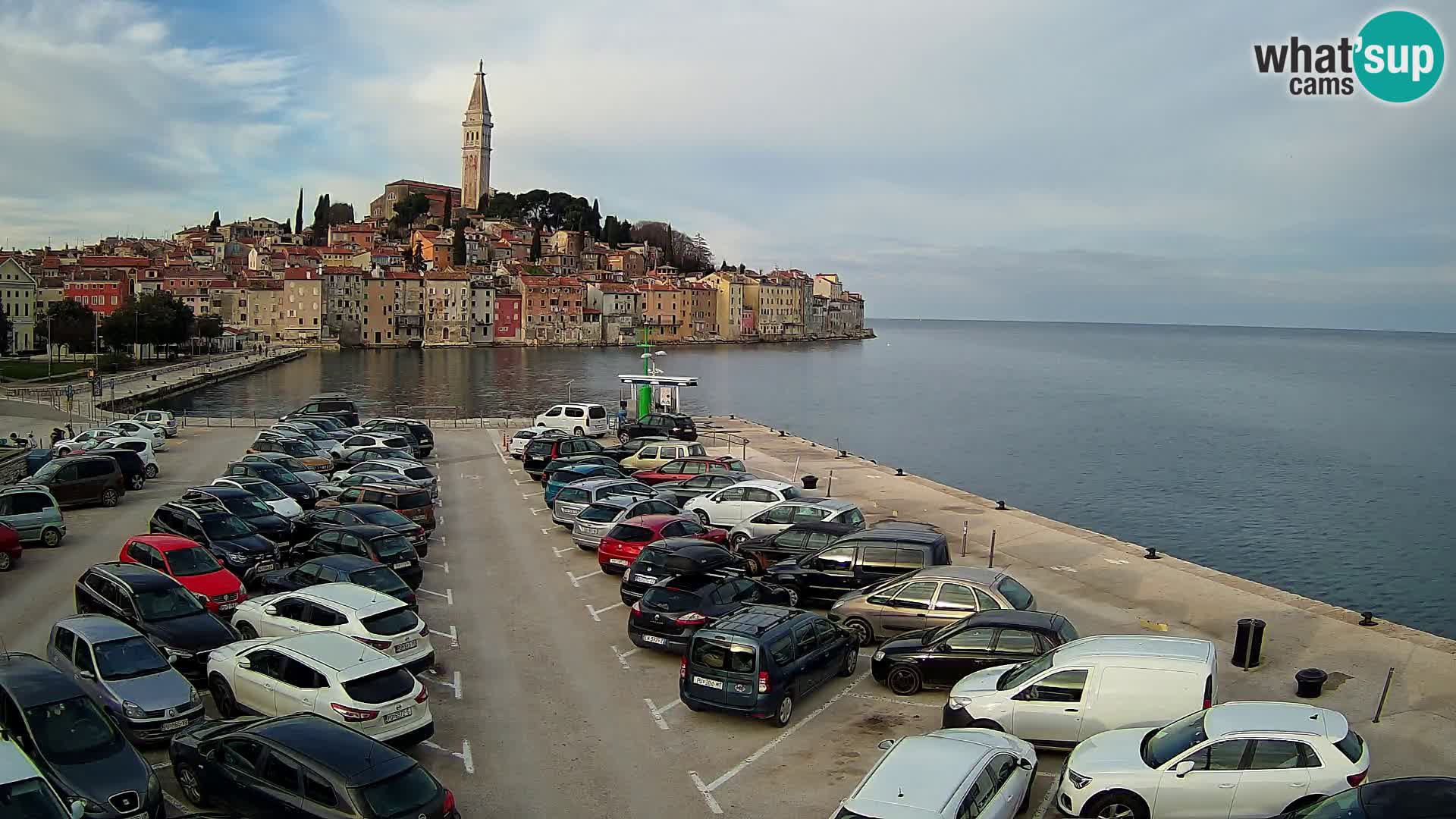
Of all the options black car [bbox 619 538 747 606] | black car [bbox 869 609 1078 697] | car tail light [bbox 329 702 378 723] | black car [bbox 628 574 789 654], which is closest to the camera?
car tail light [bbox 329 702 378 723]

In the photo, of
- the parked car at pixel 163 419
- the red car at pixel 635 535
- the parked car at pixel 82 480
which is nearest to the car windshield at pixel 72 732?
the red car at pixel 635 535

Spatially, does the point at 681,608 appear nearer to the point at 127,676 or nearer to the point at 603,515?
the point at 127,676

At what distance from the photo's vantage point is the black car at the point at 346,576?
567 inches

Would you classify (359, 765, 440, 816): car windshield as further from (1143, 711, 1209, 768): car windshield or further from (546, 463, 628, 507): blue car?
(546, 463, 628, 507): blue car

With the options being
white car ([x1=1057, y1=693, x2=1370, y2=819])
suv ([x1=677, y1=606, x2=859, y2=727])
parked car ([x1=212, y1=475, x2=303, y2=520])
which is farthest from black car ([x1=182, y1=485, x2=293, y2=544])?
white car ([x1=1057, y1=693, x2=1370, y2=819])

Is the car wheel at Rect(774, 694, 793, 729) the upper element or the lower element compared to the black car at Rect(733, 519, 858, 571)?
lower

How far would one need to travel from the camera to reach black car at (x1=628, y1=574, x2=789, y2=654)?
13.3 meters

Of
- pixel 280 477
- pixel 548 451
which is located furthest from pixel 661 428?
pixel 280 477

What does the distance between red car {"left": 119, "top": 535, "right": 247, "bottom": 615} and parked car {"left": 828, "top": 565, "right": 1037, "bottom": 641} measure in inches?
333

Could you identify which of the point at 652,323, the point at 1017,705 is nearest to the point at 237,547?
Answer: the point at 1017,705

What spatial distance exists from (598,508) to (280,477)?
9.01 meters

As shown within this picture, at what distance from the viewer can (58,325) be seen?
89.4 meters

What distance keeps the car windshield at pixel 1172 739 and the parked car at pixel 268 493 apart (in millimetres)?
16826

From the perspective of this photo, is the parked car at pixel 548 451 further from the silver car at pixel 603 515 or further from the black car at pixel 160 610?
the black car at pixel 160 610
